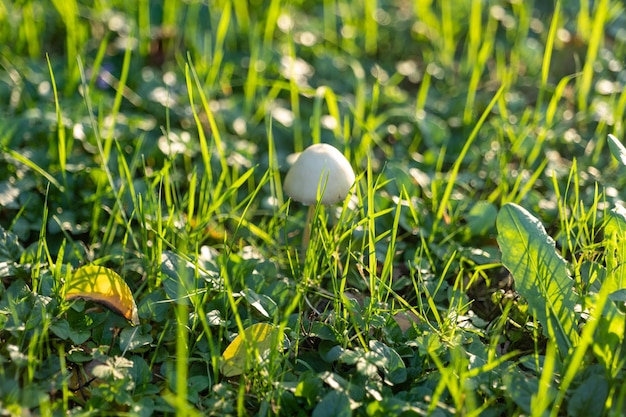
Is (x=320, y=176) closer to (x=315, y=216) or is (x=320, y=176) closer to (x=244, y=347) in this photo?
(x=315, y=216)

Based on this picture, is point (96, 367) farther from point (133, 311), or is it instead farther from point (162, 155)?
point (162, 155)

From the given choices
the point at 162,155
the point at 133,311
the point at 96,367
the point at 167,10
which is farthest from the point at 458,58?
the point at 96,367

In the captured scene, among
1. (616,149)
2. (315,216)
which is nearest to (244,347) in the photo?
(315,216)

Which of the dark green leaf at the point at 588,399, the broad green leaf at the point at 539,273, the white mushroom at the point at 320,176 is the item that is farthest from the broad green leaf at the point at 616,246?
the white mushroom at the point at 320,176

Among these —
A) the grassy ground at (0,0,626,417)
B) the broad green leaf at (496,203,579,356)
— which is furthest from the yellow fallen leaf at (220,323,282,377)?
the broad green leaf at (496,203,579,356)

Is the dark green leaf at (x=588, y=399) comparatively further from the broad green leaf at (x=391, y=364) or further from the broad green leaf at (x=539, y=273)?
the broad green leaf at (x=391, y=364)

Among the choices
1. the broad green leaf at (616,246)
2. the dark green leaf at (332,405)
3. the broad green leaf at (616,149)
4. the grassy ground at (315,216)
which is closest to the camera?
the dark green leaf at (332,405)

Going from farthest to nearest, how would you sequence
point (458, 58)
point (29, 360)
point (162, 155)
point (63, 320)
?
point (458, 58), point (162, 155), point (63, 320), point (29, 360)
